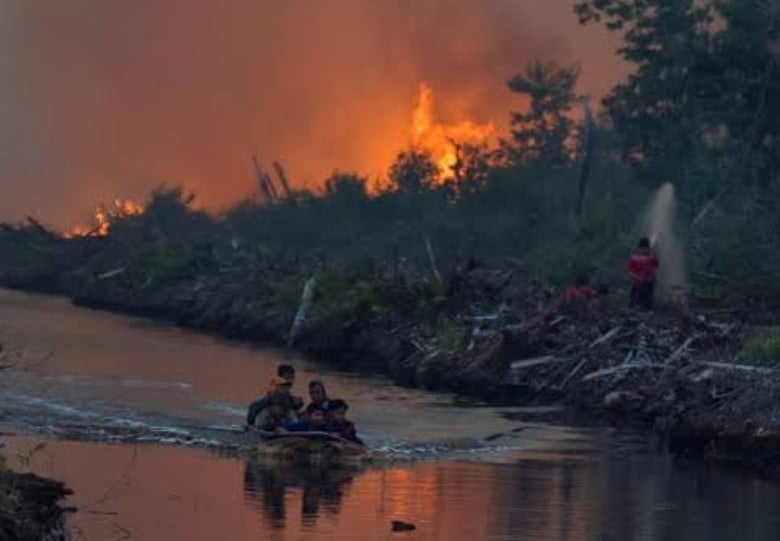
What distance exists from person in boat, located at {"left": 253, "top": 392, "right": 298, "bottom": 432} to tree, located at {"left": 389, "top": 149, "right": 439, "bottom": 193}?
1457 inches

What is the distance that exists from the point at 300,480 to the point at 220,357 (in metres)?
17.9

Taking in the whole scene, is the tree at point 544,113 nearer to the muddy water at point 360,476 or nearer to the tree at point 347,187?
the tree at point 347,187

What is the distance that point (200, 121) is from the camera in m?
86.6

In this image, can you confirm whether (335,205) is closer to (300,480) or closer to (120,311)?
(120,311)

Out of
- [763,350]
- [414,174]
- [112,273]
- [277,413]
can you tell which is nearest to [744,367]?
[763,350]

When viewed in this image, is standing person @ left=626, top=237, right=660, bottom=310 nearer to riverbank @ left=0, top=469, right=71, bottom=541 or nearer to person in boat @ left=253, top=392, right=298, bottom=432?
person in boat @ left=253, top=392, right=298, bottom=432

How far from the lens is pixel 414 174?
216 feet

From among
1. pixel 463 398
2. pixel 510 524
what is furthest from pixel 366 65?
pixel 510 524

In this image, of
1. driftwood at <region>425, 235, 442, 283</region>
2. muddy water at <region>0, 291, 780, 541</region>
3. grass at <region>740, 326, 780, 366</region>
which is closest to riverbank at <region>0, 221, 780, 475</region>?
grass at <region>740, 326, 780, 366</region>

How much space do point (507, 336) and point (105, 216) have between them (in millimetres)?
34664

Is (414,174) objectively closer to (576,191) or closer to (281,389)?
(576,191)

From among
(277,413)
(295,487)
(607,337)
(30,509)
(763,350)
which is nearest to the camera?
(30,509)

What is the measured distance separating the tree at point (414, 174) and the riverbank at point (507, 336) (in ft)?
30.5

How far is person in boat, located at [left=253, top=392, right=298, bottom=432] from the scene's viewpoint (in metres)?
28.3
